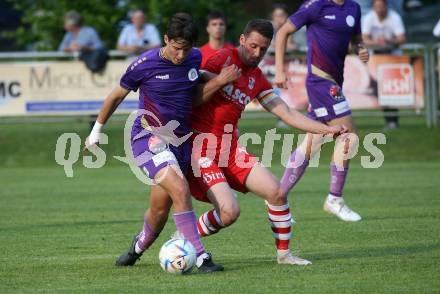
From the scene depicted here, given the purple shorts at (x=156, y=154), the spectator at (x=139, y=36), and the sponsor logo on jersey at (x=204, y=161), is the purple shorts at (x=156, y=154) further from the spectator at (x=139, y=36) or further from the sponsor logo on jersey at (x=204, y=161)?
the spectator at (x=139, y=36)

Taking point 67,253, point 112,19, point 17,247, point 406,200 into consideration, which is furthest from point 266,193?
point 112,19

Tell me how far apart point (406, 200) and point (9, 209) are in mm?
4992

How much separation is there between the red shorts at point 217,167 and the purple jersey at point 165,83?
29cm

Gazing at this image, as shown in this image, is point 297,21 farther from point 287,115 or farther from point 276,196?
point 276,196

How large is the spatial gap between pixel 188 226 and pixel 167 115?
0.89 meters

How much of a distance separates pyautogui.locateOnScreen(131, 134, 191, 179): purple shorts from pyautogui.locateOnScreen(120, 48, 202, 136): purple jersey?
0.42ft

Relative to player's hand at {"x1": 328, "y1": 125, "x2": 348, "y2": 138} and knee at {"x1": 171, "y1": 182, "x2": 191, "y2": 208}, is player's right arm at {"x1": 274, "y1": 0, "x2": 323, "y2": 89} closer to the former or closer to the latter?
player's hand at {"x1": 328, "y1": 125, "x2": 348, "y2": 138}

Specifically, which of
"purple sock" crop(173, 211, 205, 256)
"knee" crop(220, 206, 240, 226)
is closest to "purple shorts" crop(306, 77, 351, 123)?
"knee" crop(220, 206, 240, 226)

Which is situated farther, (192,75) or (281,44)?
(281,44)

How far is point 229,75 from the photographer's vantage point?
7918 mm

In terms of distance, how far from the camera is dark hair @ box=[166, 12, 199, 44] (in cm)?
781

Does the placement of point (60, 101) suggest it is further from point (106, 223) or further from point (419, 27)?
point (419, 27)

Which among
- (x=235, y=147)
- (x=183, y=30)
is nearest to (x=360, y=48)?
(x=235, y=147)

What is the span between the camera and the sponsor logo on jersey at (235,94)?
27.3 ft
